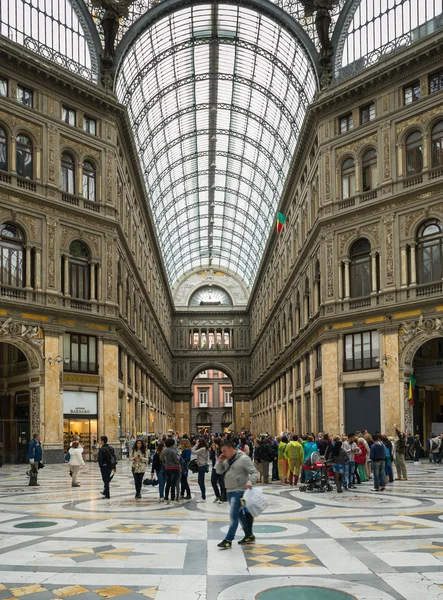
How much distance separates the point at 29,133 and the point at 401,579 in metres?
33.6

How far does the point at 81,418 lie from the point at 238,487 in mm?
28276

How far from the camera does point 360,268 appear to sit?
40.7 meters

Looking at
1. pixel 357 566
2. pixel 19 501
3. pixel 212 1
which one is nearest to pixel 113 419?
pixel 19 501

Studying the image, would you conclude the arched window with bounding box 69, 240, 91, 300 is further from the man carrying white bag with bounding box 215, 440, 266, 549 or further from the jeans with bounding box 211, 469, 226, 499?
the man carrying white bag with bounding box 215, 440, 266, 549

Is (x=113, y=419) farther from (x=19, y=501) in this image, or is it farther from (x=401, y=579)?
(x=401, y=579)

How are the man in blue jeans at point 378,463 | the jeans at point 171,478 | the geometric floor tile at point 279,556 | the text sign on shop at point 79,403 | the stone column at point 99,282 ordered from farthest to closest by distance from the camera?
the stone column at point 99,282 → the text sign on shop at point 79,403 → the man in blue jeans at point 378,463 → the jeans at point 171,478 → the geometric floor tile at point 279,556

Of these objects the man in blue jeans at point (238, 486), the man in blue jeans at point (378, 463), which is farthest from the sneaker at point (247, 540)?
the man in blue jeans at point (378, 463)

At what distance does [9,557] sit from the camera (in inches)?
448

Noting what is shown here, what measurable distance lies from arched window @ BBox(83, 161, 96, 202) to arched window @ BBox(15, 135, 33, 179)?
409 centimetres

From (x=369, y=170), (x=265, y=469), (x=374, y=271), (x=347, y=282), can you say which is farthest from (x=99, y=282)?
(x=265, y=469)

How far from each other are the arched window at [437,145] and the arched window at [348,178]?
5.58 metres

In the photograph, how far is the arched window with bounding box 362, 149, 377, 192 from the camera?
132ft

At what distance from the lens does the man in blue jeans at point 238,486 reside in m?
12.2

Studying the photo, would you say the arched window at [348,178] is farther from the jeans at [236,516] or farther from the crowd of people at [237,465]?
the jeans at [236,516]
